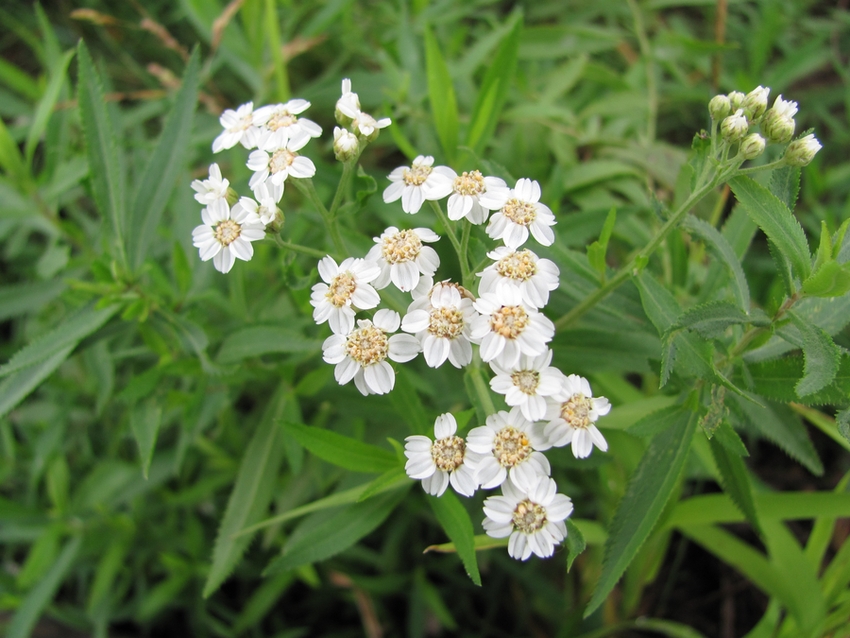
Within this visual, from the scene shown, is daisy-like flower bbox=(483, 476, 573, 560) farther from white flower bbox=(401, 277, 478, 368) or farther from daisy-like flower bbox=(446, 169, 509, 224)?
daisy-like flower bbox=(446, 169, 509, 224)

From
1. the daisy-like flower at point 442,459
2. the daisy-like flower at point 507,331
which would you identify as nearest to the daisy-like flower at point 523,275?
the daisy-like flower at point 507,331

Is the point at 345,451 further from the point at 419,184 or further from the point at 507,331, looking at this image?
the point at 419,184

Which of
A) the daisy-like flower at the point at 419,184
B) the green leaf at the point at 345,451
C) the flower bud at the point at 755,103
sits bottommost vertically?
the green leaf at the point at 345,451

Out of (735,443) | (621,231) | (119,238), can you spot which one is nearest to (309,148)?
(119,238)

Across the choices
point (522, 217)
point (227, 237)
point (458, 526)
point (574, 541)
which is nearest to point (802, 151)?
point (522, 217)

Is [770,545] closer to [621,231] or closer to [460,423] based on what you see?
[621,231]

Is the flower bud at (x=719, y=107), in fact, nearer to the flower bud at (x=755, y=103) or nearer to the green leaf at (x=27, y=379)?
the flower bud at (x=755, y=103)
